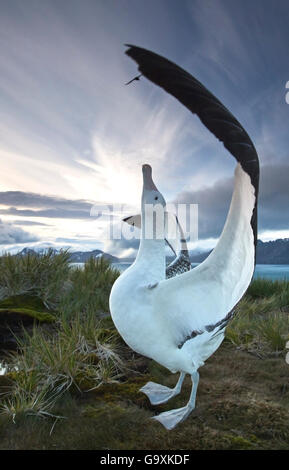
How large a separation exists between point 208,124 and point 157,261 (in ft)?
4.92

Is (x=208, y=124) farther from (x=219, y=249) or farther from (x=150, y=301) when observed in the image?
(x=150, y=301)

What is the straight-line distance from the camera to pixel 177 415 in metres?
3.29

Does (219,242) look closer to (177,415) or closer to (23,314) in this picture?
(177,415)

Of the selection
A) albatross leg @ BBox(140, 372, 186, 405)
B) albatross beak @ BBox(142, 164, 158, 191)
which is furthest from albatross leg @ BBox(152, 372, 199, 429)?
albatross beak @ BBox(142, 164, 158, 191)

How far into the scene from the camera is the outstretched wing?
2.15 meters

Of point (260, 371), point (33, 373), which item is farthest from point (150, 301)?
point (260, 371)

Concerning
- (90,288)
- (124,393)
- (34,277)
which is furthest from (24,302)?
(124,393)

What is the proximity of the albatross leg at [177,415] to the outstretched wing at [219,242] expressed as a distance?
2.16ft

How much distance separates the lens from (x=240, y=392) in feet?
13.1

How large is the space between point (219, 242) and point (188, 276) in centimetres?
38

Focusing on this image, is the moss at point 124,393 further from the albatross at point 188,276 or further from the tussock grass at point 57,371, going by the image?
the albatross at point 188,276

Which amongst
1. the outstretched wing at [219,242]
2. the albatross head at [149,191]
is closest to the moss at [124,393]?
the outstretched wing at [219,242]

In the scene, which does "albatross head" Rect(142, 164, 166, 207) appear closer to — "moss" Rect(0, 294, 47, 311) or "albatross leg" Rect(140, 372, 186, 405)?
"albatross leg" Rect(140, 372, 186, 405)

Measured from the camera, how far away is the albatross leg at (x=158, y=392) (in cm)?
369
